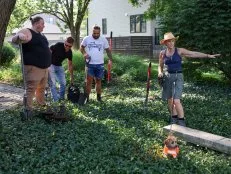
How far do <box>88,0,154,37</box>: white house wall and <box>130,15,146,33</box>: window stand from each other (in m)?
0.26

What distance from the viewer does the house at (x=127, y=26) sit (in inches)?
1214

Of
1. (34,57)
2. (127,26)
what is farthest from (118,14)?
(34,57)

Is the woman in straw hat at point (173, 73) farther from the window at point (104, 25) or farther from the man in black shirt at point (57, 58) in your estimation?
the window at point (104, 25)

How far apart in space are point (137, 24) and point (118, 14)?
2467 millimetres

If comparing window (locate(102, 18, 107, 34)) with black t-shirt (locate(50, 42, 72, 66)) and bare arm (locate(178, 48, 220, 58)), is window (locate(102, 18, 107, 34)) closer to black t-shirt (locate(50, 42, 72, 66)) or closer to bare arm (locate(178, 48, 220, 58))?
black t-shirt (locate(50, 42, 72, 66))

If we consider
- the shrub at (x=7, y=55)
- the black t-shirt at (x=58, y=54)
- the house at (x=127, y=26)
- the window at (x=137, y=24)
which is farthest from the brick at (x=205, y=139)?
the window at (x=137, y=24)

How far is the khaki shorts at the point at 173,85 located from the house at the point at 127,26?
2035 cm

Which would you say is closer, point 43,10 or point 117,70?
point 117,70

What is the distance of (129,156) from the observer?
6.20 m

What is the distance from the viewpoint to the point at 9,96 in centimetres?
1209

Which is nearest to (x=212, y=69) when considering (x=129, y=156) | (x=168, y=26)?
(x=168, y=26)

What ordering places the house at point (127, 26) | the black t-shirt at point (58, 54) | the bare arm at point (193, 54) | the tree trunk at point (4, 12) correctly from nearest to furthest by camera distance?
the tree trunk at point (4, 12)
the bare arm at point (193, 54)
the black t-shirt at point (58, 54)
the house at point (127, 26)

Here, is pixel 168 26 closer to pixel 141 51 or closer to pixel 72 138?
pixel 72 138

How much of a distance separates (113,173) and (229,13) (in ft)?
26.6
